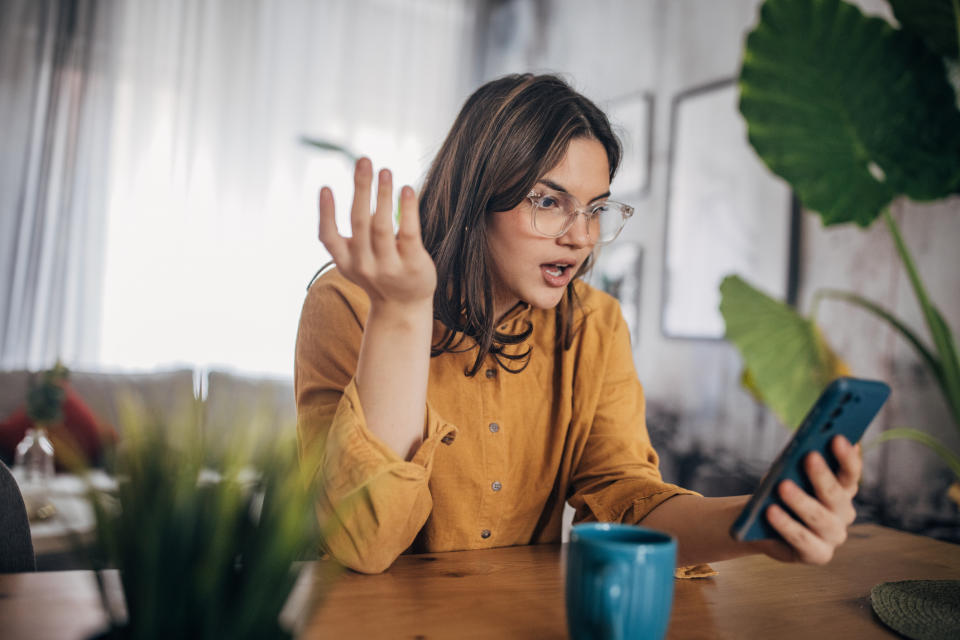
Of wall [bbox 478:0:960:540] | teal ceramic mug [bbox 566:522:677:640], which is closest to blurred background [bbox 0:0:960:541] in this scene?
wall [bbox 478:0:960:540]

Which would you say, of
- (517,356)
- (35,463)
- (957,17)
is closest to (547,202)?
(517,356)

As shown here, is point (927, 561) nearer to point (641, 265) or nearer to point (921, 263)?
point (921, 263)

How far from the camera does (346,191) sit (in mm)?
4230

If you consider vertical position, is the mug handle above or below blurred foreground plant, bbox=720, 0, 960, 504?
below

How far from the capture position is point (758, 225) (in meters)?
2.65

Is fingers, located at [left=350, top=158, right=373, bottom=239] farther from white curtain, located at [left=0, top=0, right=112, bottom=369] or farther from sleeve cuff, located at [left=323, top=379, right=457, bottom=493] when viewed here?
white curtain, located at [left=0, top=0, right=112, bottom=369]

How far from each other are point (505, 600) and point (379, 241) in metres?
0.35

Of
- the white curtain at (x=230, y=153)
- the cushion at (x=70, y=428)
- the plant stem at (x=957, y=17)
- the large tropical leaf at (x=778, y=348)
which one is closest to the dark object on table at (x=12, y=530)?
the large tropical leaf at (x=778, y=348)

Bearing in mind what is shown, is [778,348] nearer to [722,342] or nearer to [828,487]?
[722,342]

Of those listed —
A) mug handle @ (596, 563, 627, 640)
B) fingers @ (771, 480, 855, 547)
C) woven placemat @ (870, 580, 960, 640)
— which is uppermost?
fingers @ (771, 480, 855, 547)

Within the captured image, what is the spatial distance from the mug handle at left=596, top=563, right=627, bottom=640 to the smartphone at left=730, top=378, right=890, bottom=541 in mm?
184

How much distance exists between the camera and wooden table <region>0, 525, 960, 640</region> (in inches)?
23.3

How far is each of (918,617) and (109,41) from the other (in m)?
4.20

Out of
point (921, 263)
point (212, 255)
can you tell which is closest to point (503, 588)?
point (921, 263)
